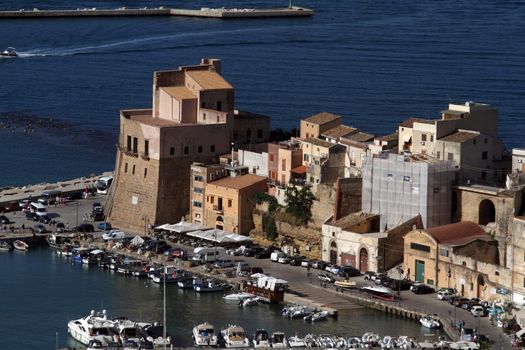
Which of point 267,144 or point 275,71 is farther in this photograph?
point 275,71

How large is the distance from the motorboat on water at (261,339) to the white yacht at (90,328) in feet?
13.6

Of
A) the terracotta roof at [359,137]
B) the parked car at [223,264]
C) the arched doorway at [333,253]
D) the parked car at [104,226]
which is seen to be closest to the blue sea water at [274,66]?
the parked car at [104,226]

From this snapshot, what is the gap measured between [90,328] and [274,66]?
58.7 metres

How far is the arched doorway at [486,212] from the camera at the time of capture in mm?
63406

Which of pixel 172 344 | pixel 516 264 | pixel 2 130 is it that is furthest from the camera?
pixel 2 130

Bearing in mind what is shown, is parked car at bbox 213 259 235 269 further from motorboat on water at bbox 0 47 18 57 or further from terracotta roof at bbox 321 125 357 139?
motorboat on water at bbox 0 47 18 57

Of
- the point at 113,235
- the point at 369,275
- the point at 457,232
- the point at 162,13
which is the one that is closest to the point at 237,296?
the point at 369,275

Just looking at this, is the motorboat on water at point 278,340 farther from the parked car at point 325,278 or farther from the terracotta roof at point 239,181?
the terracotta roof at point 239,181

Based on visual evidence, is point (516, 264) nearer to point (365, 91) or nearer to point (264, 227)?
point (264, 227)

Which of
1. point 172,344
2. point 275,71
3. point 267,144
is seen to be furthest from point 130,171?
point 275,71

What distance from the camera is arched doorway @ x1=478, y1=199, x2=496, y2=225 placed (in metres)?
63.4

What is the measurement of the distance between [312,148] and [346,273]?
7437 mm

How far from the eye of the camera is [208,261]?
65125 millimetres

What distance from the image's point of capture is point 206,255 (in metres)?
65.6
